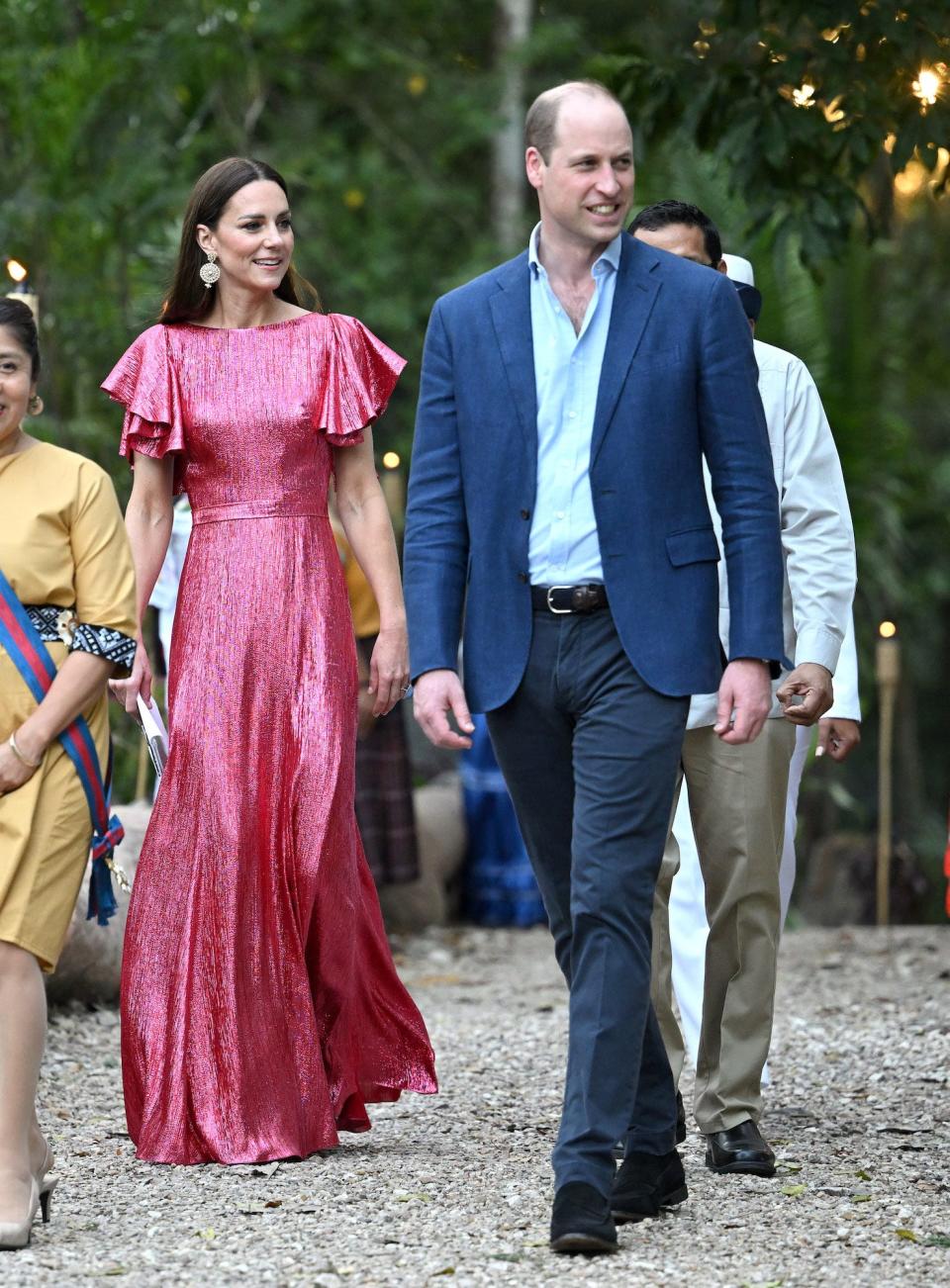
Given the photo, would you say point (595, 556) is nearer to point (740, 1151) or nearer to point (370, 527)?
point (370, 527)

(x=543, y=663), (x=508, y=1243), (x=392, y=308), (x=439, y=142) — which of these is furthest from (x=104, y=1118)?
(x=439, y=142)

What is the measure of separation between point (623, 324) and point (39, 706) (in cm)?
140

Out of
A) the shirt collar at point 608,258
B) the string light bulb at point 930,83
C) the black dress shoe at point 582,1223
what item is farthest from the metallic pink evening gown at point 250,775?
the string light bulb at point 930,83

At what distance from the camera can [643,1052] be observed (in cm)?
441

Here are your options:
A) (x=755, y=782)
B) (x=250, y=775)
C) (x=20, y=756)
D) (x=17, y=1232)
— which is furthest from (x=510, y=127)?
(x=17, y=1232)

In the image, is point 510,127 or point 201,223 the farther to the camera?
point 510,127

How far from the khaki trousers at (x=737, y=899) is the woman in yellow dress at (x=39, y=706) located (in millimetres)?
1523

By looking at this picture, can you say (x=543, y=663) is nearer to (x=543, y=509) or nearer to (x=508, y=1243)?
(x=543, y=509)

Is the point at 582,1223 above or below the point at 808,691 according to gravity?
below

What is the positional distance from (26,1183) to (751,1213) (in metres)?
1.51

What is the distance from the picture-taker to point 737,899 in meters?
5.15

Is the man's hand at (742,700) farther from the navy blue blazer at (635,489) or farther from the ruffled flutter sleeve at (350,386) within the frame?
the ruffled flutter sleeve at (350,386)

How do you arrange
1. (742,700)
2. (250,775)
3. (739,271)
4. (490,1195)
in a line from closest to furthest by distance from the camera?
(742,700), (490,1195), (250,775), (739,271)

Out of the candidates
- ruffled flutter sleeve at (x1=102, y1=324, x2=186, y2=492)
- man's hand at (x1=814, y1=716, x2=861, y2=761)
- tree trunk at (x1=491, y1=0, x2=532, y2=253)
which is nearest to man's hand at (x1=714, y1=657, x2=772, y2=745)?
man's hand at (x1=814, y1=716, x2=861, y2=761)
